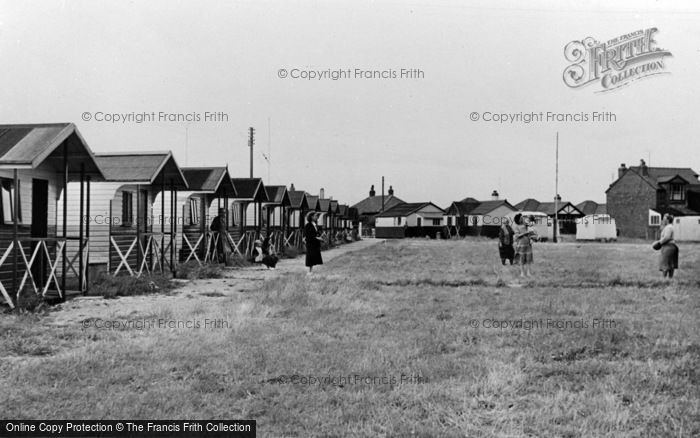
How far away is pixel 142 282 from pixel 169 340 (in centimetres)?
637

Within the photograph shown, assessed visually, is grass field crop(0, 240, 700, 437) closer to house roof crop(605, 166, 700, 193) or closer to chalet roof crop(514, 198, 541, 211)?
house roof crop(605, 166, 700, 193)

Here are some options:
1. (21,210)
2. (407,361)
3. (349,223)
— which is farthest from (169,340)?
(349,223)

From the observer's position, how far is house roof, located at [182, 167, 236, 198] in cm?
2055

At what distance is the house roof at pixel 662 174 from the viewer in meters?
54.5

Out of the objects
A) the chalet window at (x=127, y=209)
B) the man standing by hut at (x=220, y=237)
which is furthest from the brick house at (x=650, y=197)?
the chalet window at (x=127, y=209)

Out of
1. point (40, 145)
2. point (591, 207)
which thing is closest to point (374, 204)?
point (591, 207)

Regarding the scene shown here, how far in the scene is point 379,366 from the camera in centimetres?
612

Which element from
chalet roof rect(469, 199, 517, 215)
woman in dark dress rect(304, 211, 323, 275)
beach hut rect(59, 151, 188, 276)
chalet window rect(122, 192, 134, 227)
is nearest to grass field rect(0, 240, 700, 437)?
beach hut rect(59, 151, 188, 276)

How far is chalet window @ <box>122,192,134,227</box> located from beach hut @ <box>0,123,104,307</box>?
12.5 feet

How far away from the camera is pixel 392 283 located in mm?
14336

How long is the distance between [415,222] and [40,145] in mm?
57043

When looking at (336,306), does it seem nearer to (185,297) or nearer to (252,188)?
(185,297)

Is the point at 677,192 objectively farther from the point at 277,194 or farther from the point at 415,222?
the point at 277,194

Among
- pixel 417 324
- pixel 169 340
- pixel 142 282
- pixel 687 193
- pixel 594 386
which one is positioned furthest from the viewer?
Answer: pixel 687 193
